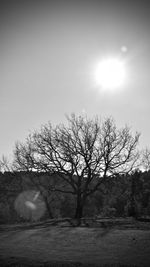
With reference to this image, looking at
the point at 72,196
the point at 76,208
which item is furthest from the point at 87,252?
the point at 72,196

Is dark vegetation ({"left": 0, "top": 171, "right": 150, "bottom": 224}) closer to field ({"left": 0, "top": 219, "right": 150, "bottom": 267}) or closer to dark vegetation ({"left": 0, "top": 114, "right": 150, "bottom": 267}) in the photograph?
dark vegetation ({"left": 0, "top": 114, "right": 150, "bottom": 267})

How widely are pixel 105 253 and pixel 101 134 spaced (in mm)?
16138

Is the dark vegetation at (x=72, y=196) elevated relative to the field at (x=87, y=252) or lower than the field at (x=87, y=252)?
elevated

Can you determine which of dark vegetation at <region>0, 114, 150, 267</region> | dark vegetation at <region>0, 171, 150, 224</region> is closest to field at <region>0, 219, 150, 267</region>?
dark vegetation at <region>0, 114, 150, 267</region>

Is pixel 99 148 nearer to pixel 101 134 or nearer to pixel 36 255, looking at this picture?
pixel 101 134

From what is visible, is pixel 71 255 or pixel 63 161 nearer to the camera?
pixel 71 255

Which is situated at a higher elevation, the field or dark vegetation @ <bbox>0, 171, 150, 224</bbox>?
dark vegetation @ <bbox>0, 171, 150, 224</bbox>

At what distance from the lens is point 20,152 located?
23.3 m

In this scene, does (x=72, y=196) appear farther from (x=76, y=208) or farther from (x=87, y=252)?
(x=87, y=252)

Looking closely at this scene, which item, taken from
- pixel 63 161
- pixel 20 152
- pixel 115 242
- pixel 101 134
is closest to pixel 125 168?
pixel 101 134

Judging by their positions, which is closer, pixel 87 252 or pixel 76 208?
pixel 87 252

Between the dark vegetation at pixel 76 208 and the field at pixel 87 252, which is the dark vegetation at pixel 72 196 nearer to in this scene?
the dark vegetation at pixel 76 208

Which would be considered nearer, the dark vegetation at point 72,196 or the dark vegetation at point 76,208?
the dark vegetation at point 76,208

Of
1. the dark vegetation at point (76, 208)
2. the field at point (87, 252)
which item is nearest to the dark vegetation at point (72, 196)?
the dark vegetation at point (76, 208)
